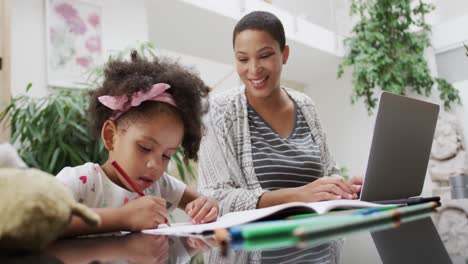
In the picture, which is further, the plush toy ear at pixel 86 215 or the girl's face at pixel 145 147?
the girl's face at pixel 145 147

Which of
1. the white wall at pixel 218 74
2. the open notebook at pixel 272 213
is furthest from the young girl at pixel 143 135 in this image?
the white wall at pixel 218 74

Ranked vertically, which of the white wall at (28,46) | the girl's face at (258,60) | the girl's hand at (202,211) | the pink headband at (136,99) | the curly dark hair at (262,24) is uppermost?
the white wall at (28,46)

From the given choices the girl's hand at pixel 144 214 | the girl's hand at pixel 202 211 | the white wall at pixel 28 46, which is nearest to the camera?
the girl's hand at pixel 144 214

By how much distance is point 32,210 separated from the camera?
0.35 metres

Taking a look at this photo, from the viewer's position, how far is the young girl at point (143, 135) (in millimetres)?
809

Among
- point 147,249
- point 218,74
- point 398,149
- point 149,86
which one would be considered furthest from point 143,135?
point 218,74

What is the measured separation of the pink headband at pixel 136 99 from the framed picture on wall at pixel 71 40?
1770mm

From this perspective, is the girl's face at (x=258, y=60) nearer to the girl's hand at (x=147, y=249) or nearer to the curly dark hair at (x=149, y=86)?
the curly dark hair at (x=149, y=86)

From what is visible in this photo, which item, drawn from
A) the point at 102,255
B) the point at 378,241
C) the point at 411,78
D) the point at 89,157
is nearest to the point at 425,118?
the point at 378,241

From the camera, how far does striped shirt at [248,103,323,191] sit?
3.78 ft

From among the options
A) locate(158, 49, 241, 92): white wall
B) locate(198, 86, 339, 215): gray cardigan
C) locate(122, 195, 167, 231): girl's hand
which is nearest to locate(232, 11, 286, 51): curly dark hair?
locate(198, 86, 339, 215): gray cardigan

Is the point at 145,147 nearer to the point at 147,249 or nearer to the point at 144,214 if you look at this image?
the point at 144,214

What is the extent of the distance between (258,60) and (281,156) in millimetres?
298

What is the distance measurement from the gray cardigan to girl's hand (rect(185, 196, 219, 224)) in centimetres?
18
